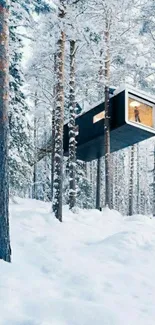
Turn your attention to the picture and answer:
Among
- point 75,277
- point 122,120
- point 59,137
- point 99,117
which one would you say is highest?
point 99,117

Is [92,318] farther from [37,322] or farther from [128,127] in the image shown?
[128,127]

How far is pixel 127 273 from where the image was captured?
6.73m

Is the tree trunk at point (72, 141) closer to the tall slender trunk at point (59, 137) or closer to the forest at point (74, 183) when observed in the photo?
the forest at point (74, 183)

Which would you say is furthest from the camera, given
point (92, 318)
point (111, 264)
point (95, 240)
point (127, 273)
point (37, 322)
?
point (95, 240)

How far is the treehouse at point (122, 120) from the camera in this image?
53.5 feet

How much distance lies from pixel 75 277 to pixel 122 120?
11.0 metres

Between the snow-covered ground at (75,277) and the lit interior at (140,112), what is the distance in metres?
7.55

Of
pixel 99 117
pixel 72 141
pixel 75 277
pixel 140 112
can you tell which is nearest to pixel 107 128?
pixel 99 117

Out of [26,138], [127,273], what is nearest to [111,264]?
[127,273]

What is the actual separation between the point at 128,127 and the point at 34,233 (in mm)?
9076

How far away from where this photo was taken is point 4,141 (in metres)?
6.46

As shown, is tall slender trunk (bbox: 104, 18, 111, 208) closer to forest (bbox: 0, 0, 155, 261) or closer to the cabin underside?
forest (bbox: 0, 0, 155, 261)

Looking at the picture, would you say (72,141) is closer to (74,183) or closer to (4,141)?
(74,183)

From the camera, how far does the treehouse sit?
1630 cm
